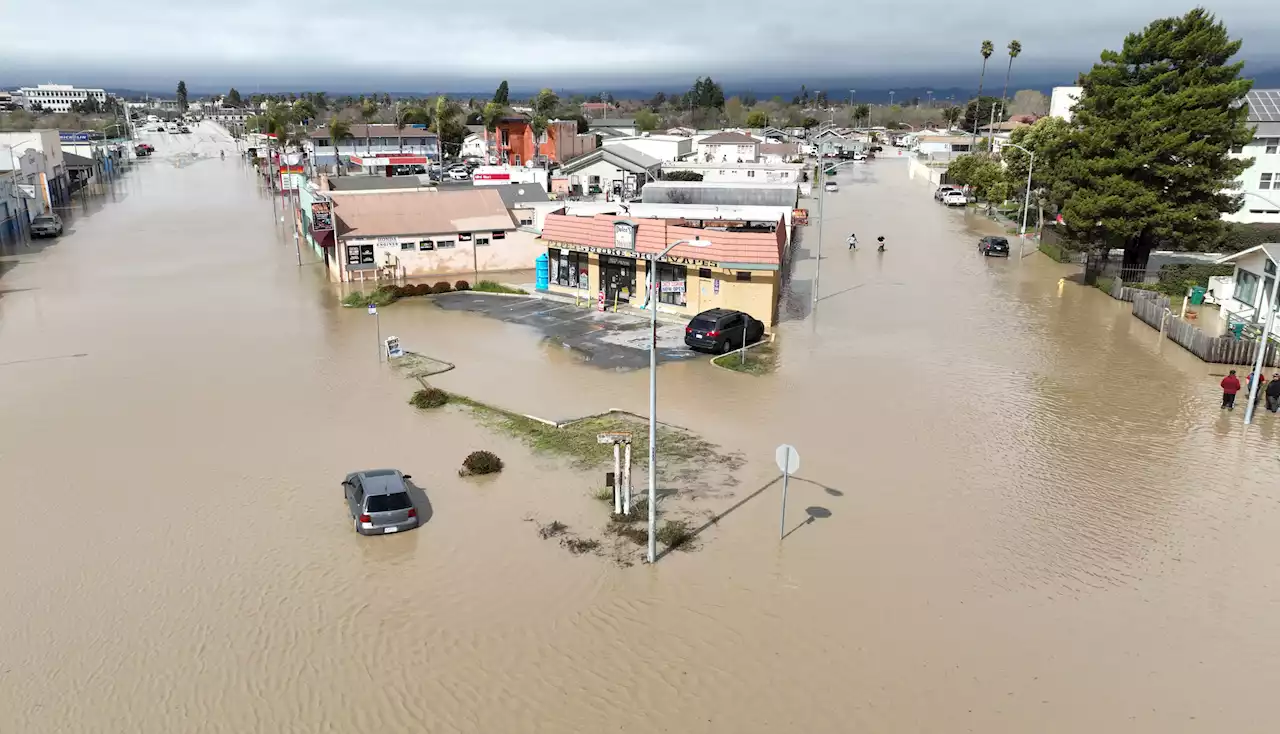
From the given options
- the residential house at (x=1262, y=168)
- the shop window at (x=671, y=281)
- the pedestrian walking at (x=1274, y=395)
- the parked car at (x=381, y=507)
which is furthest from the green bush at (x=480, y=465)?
the residential house at (x=1262, y=168)


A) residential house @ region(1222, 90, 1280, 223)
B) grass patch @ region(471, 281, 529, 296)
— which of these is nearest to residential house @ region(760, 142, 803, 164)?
residential house @ region(1222, 90, 1280, 223)

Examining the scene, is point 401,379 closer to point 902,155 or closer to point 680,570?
point 680,570

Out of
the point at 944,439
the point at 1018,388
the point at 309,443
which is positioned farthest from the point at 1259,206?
the point at 309,443

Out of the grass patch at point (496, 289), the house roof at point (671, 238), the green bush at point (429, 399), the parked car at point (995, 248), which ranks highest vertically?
the house roof at point (671, 238)

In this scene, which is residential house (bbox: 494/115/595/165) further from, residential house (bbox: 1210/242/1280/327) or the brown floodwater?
residential house (bbox: 1210/242/1280/327)

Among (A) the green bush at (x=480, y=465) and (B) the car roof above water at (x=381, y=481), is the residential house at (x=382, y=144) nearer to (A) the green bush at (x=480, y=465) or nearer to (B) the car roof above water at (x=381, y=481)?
(A) the green bush at (x=480, y=465)

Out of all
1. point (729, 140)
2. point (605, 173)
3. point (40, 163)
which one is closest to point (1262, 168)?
point (605, 173)
